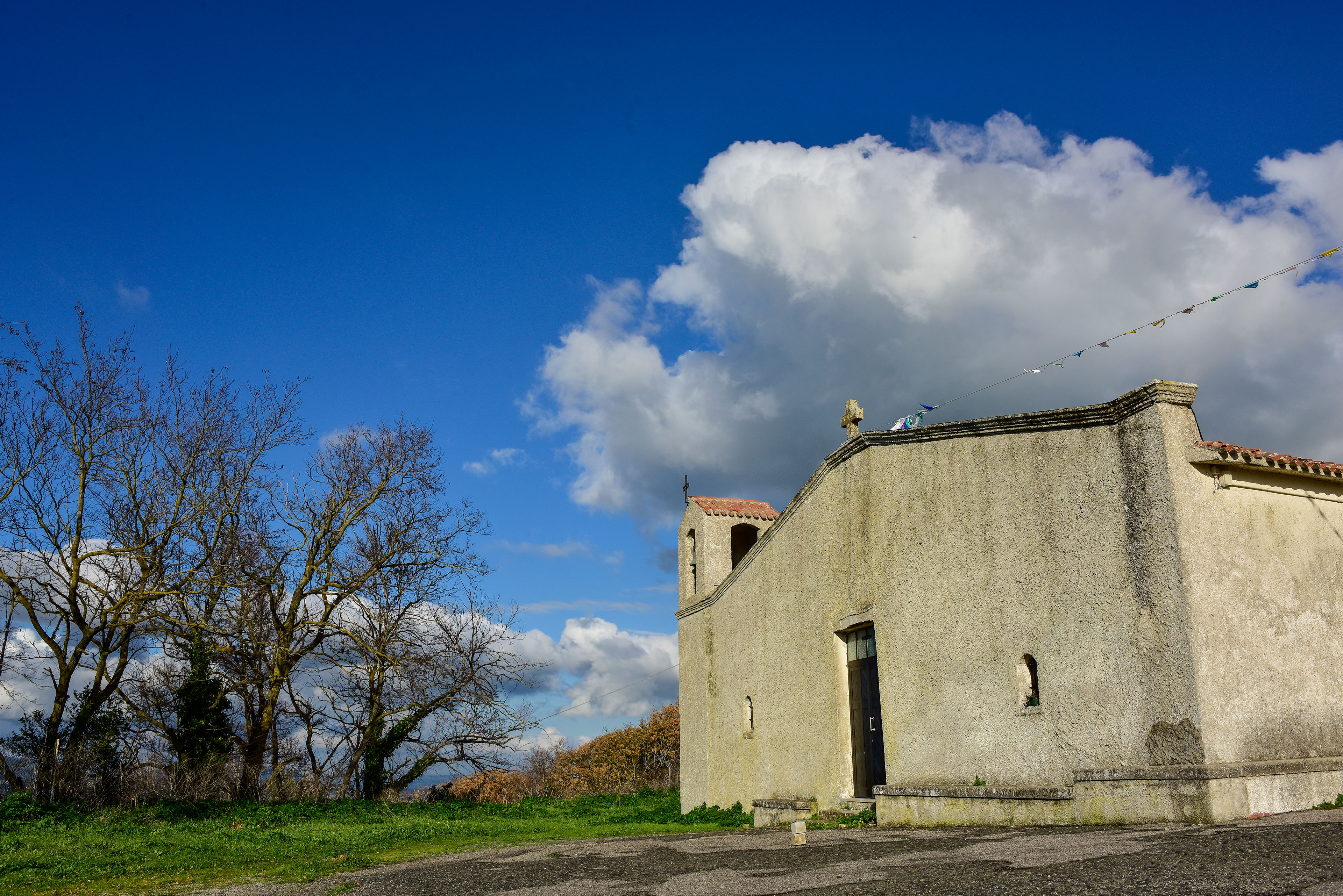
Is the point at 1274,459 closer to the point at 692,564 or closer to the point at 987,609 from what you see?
the point at 987,609

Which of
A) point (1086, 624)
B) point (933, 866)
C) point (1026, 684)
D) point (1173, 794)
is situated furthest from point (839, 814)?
point (933, 866)

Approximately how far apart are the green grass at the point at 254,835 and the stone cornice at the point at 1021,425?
6.76m

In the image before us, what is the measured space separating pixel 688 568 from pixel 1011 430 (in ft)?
38.5

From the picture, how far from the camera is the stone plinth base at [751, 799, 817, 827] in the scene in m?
12.9

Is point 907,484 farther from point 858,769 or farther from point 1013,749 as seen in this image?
point 858,769

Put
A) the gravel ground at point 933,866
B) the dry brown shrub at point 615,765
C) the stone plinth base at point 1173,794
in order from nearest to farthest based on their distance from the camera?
the gravel ground at point 933,866 < the stone plinth base at point 1173,794 < the dry brown shrub at point 615,765

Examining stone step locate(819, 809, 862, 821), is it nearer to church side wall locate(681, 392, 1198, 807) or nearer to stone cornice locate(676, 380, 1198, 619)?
church side wall locate(681, 392, 1198, 807)

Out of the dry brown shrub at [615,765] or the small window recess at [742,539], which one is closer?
the small window recess at [742,539]

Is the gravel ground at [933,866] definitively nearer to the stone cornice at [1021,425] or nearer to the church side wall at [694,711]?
the stone cornice at [1021,425]

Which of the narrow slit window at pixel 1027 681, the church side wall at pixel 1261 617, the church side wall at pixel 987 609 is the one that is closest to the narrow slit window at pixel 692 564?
the church side wall at pixel 987 609

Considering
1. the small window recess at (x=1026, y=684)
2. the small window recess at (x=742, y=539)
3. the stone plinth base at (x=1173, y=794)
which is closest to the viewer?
the stone plinth base at (x=1173, y=794)

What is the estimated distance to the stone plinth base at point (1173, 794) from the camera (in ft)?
24.4

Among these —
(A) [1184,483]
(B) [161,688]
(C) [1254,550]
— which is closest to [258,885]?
(A) [1184,483]

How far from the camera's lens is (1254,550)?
8.56 meters
